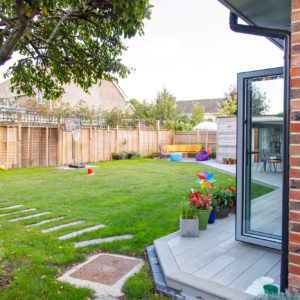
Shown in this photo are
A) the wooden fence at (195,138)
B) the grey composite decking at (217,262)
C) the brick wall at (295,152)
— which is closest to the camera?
the brick wall at (295,152)

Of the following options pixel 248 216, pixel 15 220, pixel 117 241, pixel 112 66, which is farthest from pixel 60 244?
pixel 112 66

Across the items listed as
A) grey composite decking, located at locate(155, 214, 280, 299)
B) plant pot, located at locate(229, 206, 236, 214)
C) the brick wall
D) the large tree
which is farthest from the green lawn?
the large tree

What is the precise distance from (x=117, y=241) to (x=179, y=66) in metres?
27.5

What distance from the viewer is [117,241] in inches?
151

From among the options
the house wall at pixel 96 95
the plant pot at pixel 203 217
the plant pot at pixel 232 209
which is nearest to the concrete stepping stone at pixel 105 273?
the plant pot at pixel 203 217

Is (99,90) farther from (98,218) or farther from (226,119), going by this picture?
(98,218)

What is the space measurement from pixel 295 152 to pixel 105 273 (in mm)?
2196

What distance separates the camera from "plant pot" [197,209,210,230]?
4062 mm

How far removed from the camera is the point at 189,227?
3838mm

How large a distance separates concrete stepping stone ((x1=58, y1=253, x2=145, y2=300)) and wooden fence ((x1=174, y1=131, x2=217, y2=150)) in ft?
52.0

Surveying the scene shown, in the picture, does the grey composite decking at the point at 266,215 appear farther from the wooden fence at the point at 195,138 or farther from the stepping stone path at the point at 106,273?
the wooden fence at the point at 195,138

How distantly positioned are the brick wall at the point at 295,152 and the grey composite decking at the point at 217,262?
0.69m

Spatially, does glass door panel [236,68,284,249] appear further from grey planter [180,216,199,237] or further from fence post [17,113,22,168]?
Answer: fence post [17,113,22,168]

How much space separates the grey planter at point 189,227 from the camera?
3.83m
